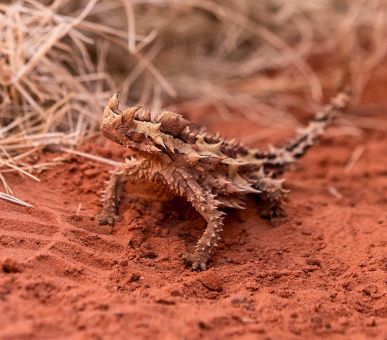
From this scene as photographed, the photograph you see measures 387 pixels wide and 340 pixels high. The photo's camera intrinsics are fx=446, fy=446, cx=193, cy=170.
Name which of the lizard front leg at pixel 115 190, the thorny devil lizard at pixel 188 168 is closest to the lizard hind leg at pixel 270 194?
the thorny devil lizard at pixel 188 168

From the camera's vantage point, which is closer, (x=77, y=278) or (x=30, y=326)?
(x=30, y=326)

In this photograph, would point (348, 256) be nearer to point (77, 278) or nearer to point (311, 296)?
point (311, 296)

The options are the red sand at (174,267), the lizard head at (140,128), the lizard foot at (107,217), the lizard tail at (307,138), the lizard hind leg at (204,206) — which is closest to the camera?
the red sand at (174,267)

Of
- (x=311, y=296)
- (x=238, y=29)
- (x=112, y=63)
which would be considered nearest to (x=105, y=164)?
(x=311, y=296)

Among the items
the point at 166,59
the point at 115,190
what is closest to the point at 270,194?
the point at 115,190

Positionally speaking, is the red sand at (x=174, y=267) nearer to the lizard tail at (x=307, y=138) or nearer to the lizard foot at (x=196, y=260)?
the lizard foot at (x=196, y=260)

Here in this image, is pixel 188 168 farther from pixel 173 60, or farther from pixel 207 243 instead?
pixel 173 60

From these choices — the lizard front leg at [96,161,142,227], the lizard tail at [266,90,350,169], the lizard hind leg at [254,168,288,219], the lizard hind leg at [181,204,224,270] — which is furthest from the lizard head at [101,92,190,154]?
the lizard tail at [266,90,350,169]
